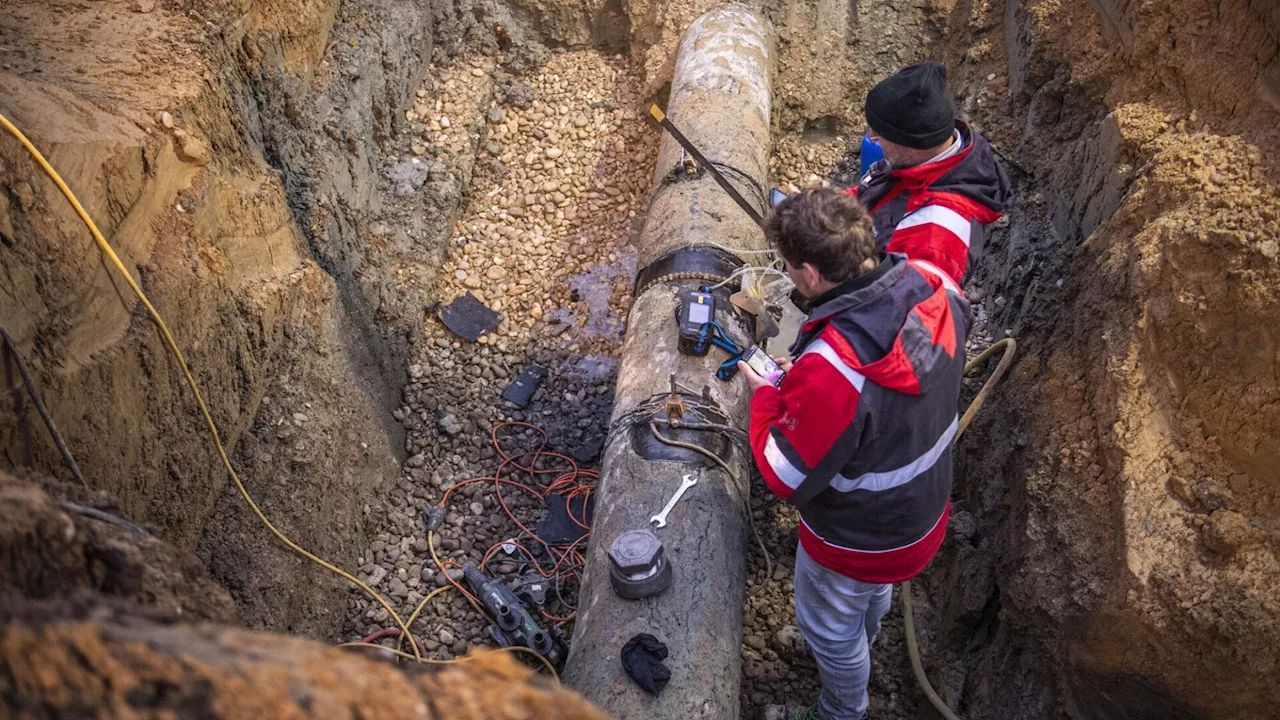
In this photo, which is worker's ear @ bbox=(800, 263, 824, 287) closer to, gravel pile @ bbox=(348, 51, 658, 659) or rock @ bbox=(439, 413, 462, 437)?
gravel pile @ bbox=(348, 51, 658, 659)

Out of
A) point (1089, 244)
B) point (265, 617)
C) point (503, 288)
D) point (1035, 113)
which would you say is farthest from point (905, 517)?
point (503, 288)

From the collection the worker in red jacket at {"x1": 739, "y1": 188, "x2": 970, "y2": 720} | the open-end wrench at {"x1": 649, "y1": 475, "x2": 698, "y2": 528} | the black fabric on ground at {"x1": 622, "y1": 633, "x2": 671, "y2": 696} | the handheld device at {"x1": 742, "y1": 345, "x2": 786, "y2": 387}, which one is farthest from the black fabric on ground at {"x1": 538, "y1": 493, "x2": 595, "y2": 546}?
the worker in red jacket at {"x1": 739, "y1": 188, "x2": 970, "y2": 720}

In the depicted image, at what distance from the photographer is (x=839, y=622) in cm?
312

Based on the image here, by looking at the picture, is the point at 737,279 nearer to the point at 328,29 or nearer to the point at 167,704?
the point at 328,29

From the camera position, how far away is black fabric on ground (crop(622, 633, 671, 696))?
286 cm

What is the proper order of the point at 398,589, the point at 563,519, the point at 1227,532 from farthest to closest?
the point at 563,519, the point at 398,589, the point at 1227,532

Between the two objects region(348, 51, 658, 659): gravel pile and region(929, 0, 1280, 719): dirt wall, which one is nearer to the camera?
region(929, 0, 1280, 719): dirt wall

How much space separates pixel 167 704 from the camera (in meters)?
1.21

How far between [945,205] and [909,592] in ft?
5.54

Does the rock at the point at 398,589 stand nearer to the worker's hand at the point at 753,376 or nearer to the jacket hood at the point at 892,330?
the worker's hand at the point at 753,376

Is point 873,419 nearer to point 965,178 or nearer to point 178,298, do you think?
point 965,178

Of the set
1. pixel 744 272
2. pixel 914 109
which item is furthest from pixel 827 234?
pixel 744 272

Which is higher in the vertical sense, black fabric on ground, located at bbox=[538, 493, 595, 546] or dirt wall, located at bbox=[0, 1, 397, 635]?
dirt wall, located at bbox=[0, 1, 397, 635]

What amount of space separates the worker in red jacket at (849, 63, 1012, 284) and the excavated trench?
54 cm
